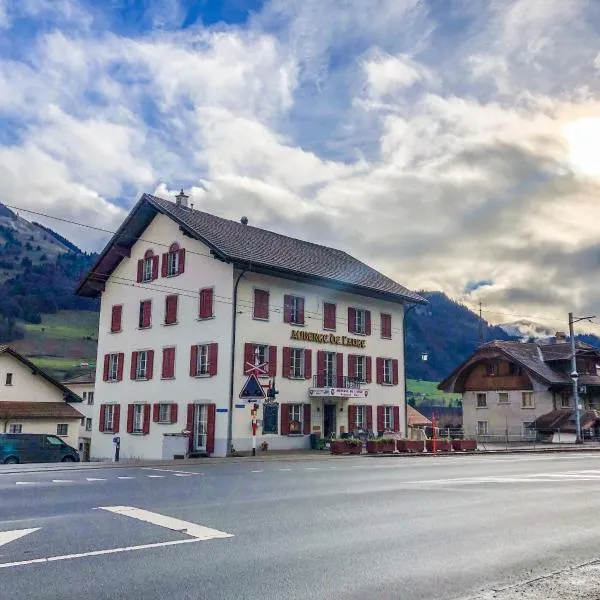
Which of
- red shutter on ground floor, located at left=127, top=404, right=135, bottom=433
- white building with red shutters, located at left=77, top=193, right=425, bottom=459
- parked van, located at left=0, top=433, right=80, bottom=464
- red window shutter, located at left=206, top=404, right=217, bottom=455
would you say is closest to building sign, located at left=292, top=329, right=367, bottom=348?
white building with red shutters, located at left=77, top=193, right=425, bottom=459

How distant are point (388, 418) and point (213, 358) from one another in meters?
12.9

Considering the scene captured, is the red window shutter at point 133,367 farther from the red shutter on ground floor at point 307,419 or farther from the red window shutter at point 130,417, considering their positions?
the red shutter on ground floor at point 307,419

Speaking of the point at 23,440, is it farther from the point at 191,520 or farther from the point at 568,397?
the point at 568,397

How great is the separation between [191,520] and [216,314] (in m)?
25.1

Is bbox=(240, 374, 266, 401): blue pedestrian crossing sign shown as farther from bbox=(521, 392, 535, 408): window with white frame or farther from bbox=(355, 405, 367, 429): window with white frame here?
bbox=(521, 392, 535, 408): window with white frame

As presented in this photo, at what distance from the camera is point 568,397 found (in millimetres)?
54000

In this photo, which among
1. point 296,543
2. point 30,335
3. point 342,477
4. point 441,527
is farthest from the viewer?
point 30,335

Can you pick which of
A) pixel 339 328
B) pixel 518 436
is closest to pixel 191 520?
pixel 339 328

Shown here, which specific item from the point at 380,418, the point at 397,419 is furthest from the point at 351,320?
the point at 397,419

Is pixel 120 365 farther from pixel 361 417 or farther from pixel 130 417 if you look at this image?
pixel 361 417

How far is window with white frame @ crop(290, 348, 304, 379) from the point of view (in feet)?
116

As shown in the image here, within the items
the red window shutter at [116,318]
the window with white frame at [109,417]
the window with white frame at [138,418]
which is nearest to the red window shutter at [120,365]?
the red window shutter at [116,318]

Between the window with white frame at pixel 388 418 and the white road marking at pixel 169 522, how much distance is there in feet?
105

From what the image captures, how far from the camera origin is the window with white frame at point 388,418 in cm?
4038
